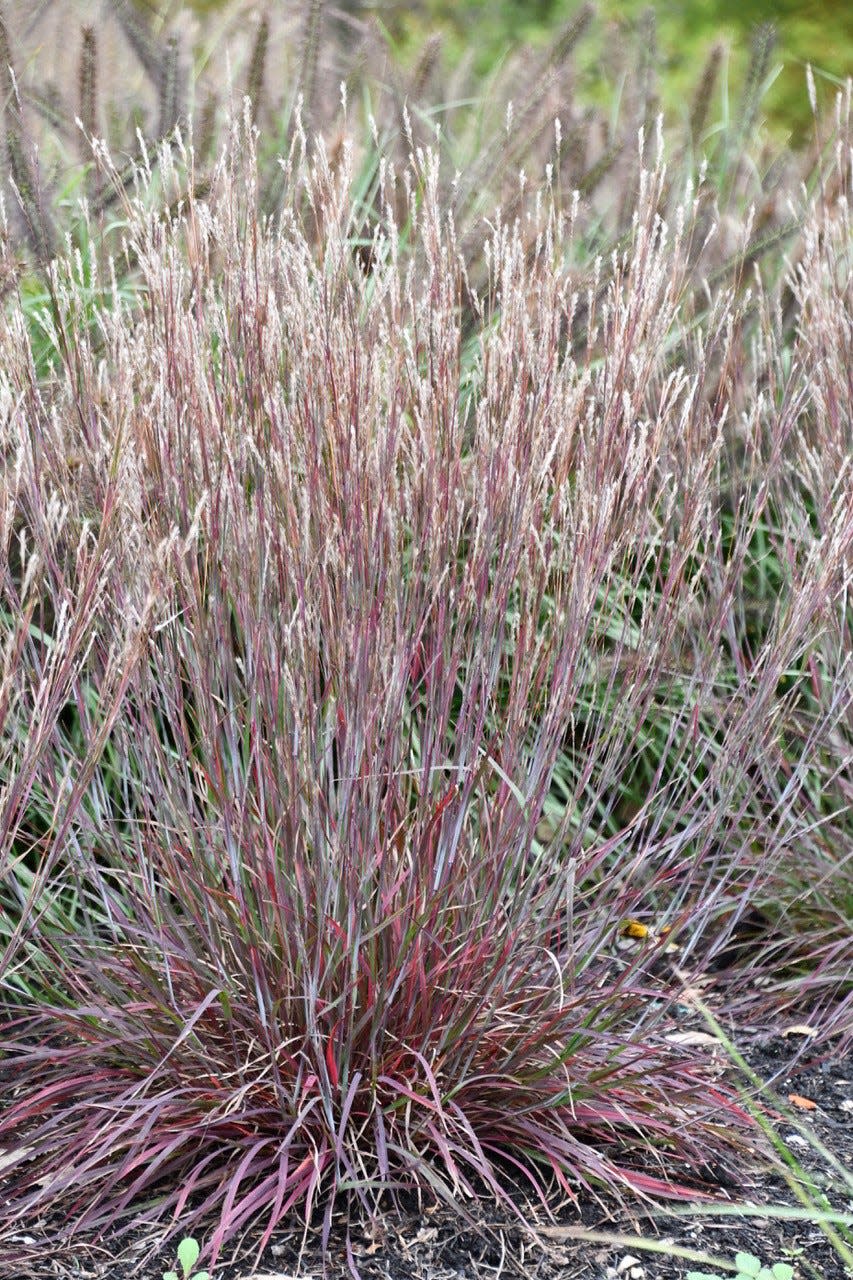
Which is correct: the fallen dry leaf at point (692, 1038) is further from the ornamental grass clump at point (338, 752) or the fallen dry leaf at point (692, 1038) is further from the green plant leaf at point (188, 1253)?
the green plant leaf at point (188, 1253)

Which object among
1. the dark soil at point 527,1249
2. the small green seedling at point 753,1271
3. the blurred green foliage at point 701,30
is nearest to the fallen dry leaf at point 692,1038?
the dark soil at point 527,1249

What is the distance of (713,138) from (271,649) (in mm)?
4102

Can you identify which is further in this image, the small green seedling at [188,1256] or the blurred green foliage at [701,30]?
the blurred green foliage at [701,30]

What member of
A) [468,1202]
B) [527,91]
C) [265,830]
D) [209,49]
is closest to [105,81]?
[209,49]

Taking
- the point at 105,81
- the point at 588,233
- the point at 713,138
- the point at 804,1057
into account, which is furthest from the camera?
the point at 713,138

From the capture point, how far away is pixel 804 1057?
3180 mm

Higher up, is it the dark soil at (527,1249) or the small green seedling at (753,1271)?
the small green seedling at (753,1271)

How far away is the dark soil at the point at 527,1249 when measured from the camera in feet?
7.56

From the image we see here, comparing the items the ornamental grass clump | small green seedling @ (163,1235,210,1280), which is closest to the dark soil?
the ornamental grass clump

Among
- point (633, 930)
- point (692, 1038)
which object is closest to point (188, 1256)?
point (692, 1038)

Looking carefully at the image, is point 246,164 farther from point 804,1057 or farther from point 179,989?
point 804,1057

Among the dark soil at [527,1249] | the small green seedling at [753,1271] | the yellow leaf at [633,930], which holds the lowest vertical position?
the yellow leaf at [633,930]

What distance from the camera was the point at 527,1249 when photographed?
7.76 ft

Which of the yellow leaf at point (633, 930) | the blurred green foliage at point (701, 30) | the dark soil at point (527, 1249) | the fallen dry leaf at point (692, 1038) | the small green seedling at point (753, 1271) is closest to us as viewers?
the small green seedling at point (753, 1271)
